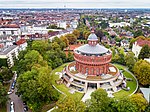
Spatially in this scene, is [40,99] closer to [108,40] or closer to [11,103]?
[11,103]

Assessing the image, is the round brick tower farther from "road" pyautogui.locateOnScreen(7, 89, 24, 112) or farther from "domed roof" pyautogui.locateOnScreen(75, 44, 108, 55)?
"road" pyautogui.locateOnScreen(7, 89, 24, 112)

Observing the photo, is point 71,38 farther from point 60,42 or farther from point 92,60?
point 92,60

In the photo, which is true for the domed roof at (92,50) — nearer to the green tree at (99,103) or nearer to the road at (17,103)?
the green tree at (99,103)

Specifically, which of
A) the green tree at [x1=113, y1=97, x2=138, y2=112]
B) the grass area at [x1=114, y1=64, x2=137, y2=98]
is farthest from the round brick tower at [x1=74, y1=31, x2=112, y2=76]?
the green tree at [x1=113, y1=97, x2=138, y2=112]

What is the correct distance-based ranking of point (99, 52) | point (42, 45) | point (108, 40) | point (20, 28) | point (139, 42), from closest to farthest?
point (99, 52), point (42, 45), point (139, 42), point (108, 40), point (20, 28)

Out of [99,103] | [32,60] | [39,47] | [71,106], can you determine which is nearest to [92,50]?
[32,60]

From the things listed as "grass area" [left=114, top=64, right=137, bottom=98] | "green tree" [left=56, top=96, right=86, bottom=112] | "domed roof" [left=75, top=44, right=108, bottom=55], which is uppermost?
"domed roof" [left=75, top=44, right=108, bottom=55]

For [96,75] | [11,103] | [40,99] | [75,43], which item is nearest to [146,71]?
[96,75]

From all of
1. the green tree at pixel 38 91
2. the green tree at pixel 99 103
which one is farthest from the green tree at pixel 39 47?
the green tree at pixel 99 103
